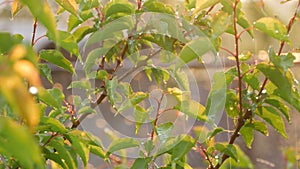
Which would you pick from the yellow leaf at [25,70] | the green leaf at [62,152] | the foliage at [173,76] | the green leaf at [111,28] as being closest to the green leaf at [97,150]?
the foliage at [173,76]

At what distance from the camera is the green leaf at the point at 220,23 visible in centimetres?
98

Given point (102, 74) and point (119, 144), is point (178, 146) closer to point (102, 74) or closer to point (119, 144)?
point (119, 144)

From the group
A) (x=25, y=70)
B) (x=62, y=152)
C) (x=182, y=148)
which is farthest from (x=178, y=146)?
(x=25, y=70)

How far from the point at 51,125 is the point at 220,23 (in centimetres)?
37

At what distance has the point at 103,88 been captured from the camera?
120 centimetres

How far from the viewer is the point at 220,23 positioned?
3.24 feet

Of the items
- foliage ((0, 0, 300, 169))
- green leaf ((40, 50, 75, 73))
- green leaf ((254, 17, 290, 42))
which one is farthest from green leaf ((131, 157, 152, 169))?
green leaf ((254, 17, 290, 42))

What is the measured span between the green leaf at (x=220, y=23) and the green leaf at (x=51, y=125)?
33 cm

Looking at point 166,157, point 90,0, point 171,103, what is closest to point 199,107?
point 166,157

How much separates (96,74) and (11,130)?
0.89 m

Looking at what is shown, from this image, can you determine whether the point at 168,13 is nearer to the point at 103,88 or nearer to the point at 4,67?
the point at 103,88

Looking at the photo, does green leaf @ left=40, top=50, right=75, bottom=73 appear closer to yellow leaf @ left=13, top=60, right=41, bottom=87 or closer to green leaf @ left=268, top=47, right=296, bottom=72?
green leaf @ left=268, top=47, right=296, bottom=72

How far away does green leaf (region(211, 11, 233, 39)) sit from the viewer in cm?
98

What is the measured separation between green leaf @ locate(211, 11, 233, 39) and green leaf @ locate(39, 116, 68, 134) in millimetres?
326
